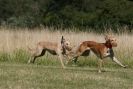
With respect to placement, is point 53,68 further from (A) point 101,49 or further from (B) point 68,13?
(B) point 68,13

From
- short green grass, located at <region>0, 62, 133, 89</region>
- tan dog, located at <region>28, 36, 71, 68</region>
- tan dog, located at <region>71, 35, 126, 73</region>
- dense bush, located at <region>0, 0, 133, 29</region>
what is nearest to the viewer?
short green grass, located at <region>0, 62, 133, 89</region>

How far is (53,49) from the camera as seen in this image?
583 inches

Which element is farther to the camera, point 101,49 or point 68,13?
point 68,13

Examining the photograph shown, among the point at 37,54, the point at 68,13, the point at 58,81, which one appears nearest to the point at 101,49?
the point at 37,54

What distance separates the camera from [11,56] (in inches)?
658

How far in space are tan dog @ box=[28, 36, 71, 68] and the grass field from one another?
13.0 inches

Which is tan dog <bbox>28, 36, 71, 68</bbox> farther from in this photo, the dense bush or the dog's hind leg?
the dense bush

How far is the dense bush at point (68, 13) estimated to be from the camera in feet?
121

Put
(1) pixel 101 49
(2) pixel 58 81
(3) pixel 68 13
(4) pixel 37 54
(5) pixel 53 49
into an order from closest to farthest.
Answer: (2) pixel 58 81
(1) pixel 101 49
(5) pixel 53 49
(4) pixel 37 54
(3) pixel 68 13

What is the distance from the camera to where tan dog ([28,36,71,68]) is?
1448cm

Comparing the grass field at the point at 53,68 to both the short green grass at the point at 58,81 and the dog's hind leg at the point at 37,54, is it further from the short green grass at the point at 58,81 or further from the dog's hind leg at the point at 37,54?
the dog's hind leg at the point at 37,54

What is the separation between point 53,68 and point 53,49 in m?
1.21

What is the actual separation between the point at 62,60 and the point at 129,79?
145 inches

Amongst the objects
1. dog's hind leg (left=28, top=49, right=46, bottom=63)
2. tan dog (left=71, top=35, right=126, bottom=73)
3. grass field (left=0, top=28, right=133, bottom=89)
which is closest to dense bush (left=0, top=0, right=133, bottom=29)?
grass field (left=0, top=28, right=133, bottom=89)
